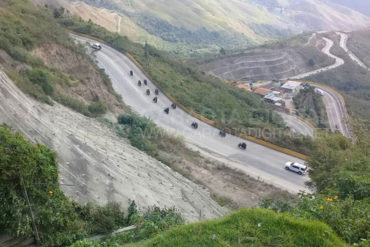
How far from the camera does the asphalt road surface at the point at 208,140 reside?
22.5 meters

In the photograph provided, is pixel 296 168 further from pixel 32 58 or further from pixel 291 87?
pixel 291 87

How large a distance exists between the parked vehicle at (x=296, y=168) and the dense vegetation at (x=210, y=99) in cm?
282

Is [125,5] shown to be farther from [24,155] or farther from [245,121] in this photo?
[24,155]

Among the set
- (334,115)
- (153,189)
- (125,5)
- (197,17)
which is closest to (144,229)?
(153,189)

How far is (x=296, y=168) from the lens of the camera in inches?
891

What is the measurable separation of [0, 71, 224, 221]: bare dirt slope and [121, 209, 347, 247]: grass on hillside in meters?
4.65

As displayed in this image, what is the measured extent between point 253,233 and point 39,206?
5459 millimetres

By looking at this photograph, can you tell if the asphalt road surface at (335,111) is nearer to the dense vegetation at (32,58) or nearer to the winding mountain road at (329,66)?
the winding mountain road at (329,66)

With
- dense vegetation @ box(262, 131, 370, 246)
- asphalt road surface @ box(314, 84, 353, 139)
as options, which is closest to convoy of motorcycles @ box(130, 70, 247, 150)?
dense vegetation @ box(262, 131, 370, 246)

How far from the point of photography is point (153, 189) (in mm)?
13609

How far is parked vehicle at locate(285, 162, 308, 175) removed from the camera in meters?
22.4

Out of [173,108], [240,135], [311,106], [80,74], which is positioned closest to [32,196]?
[80,74]

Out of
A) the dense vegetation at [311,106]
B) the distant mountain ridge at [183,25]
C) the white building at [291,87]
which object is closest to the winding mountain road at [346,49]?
the distant mountain ridge at [183,25]

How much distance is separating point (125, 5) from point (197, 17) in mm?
38268
